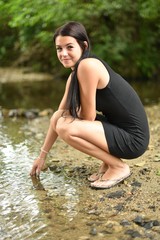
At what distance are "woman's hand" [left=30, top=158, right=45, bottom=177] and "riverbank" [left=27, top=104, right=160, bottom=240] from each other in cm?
27

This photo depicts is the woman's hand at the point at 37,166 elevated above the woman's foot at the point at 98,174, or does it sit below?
above

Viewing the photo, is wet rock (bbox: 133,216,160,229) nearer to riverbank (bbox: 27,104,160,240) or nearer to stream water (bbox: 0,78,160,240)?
riverbank (bbox: 27,104,160,240)

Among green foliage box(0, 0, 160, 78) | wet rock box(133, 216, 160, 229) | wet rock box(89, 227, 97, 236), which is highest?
wet rock box(89, 227, 97, 236)

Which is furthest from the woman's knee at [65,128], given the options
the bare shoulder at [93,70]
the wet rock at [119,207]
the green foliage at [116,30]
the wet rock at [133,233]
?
the green foliage at [116,30]

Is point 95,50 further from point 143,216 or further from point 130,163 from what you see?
point 143,216

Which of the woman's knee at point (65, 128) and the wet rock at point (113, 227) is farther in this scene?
the woman's knee at point (65, 128)

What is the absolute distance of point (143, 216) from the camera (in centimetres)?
268

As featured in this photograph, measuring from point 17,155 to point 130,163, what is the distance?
1322mm

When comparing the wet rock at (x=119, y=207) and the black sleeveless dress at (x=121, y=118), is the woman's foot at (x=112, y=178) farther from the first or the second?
the wet rock at (x=119, y=207)

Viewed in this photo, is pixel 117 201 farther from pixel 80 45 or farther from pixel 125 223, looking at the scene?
pixel 80 45

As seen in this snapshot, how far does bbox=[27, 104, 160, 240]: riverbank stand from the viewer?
8.17 ft

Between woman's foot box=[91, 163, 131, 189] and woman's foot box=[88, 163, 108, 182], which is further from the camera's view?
woman's foot box=[88, 163, 108, 182]

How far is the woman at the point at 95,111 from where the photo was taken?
9.82 feet

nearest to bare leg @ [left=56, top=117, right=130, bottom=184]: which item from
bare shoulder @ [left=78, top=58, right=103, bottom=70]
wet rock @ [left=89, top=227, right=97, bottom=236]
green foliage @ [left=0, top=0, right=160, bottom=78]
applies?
bare shoulder @ [left=78, top=58, right=103, bottom=70]
